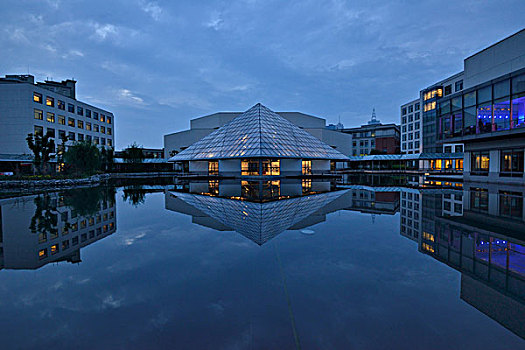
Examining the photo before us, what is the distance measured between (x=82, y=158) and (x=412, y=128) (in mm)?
87035

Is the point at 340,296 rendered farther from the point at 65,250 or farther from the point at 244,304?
the point at 65,250

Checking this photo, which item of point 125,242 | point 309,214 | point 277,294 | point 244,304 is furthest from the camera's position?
point 309,214

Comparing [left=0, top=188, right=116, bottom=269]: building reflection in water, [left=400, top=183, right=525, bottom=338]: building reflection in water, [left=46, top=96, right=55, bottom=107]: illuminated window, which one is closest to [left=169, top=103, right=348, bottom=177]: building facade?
[left=0, top=188, right=116, bottom=269]: building reflection in water

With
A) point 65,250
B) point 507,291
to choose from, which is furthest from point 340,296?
point 65,250

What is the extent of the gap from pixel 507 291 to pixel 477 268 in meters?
0.99

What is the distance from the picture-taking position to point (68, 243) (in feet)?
25.3

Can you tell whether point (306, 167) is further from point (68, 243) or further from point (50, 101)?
point (50, 101)

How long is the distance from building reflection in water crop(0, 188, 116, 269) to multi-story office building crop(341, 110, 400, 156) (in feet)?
331

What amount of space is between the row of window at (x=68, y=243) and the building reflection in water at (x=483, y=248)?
9387 mm

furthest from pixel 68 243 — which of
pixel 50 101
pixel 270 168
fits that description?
pixel 50 101

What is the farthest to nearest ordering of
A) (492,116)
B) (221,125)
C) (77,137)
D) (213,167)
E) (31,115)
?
(221,125), (77,137), (213,167), (31,115), (492,116)

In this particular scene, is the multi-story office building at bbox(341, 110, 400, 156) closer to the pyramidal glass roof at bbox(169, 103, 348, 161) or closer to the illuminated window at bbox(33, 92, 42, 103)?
the pyramidal glass roof at bbox(169, 103, 348, 161)

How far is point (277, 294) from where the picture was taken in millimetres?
4410

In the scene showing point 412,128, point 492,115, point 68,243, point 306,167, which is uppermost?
point 412,128
